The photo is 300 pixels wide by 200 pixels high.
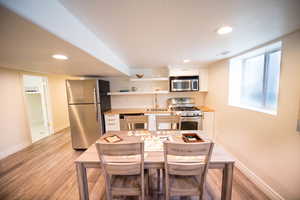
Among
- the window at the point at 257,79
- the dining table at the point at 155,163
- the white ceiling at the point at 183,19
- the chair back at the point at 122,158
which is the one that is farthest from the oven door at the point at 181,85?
the chair back at the point at 122,158

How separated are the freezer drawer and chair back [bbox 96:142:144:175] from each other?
6.15ft

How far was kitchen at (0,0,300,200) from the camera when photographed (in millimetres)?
958

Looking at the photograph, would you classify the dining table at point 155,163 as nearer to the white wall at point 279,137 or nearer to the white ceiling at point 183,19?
the white wall at point 279,137

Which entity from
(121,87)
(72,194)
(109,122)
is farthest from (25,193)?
(121,87)

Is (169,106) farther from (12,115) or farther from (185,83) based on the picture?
(12,115)

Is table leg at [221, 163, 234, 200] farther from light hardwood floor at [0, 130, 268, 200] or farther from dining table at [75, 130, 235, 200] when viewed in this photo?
light hardwood floor at [0, 130, 268, 200]

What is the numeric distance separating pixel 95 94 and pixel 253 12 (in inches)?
115

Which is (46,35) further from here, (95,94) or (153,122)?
(153,122)

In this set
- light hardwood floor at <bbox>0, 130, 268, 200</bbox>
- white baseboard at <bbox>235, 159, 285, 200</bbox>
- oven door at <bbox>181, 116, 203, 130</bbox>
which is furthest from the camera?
oven door at <bbox>181, 116, 203, 130</bbox>

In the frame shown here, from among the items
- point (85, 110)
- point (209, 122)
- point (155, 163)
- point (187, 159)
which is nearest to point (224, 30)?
point (187, 159)

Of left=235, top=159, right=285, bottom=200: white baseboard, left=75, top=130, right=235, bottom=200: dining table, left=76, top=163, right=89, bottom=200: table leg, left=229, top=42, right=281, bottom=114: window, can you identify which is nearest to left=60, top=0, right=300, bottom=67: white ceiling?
left=229, top=42, right=281, bottom=114: window

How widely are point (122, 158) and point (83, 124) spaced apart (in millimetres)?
2136

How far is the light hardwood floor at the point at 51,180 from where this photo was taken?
1.66m

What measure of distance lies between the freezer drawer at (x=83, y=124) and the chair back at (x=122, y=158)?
1875 mm
